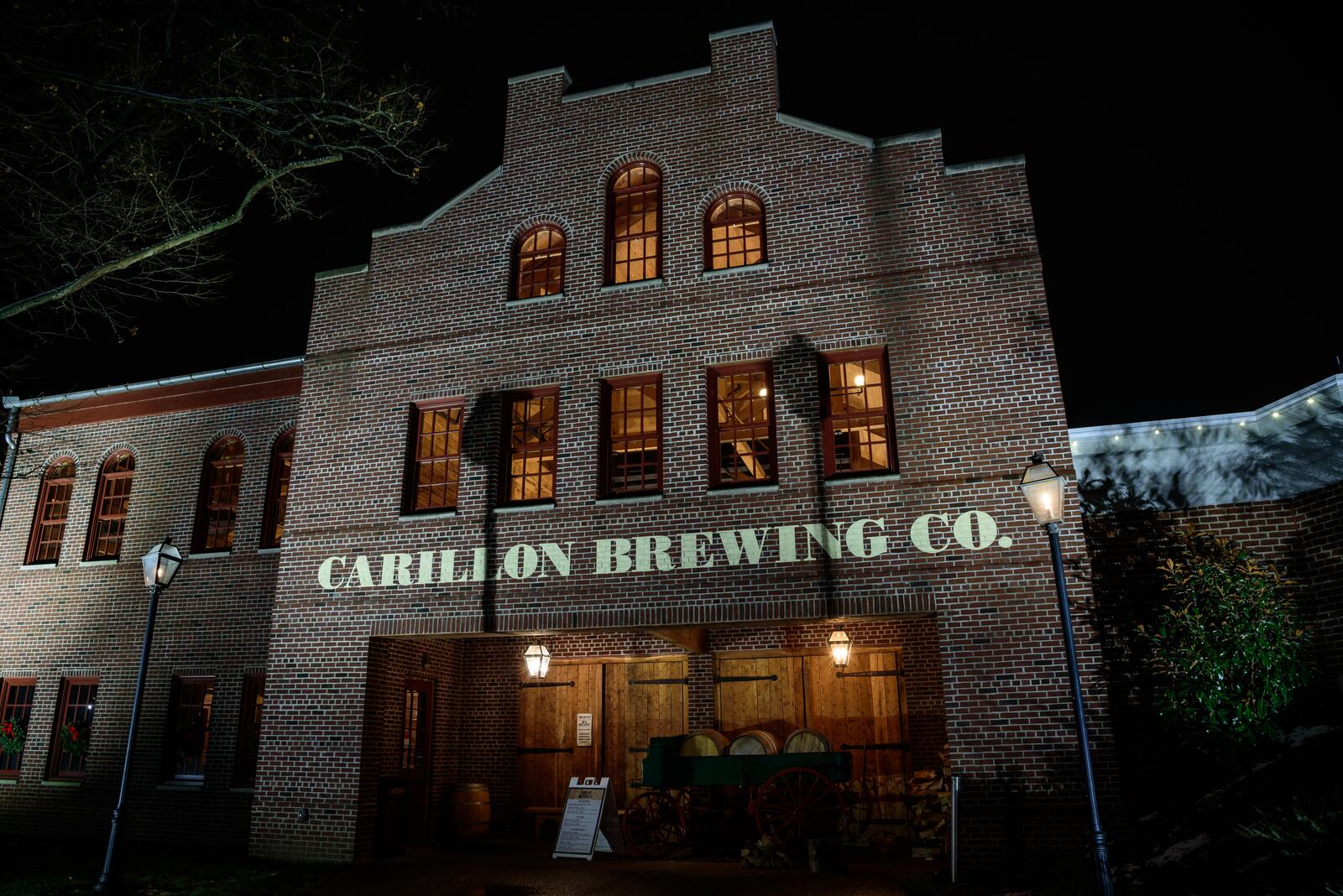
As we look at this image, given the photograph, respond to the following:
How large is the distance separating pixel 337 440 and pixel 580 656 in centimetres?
515

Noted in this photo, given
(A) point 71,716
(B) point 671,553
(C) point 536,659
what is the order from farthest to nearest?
(A) point 71,716 < (C) point 536,659 < (B) point 671,553

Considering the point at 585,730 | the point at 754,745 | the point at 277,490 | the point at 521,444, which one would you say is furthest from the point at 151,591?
the point at 754,745

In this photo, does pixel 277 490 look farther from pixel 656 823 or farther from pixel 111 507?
pixel 656 823

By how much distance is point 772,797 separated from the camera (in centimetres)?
1118

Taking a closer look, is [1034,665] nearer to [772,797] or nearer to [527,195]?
[772,797]

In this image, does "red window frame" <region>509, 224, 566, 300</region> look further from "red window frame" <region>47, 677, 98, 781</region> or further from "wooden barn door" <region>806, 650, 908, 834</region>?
"red window frame" <region>47, 677, 98, 781</region>

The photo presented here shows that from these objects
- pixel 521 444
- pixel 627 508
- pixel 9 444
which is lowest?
pixel 627 508

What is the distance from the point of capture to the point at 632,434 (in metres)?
12.3

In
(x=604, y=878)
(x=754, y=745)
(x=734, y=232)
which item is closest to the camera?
(x=604, y=878)

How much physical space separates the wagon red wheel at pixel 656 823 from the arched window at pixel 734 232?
287 inches

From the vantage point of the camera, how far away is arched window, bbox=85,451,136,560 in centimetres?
1692

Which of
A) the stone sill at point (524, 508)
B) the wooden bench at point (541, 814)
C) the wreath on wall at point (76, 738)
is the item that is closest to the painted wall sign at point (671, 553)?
the stone sill at point (524, 508)

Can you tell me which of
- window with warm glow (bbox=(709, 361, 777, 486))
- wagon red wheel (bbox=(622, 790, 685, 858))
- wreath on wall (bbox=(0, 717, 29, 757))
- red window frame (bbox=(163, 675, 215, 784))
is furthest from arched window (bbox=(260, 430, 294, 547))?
window with warm glow (bbox=(709, 361, 777, 486))

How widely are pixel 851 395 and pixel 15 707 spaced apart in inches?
635
